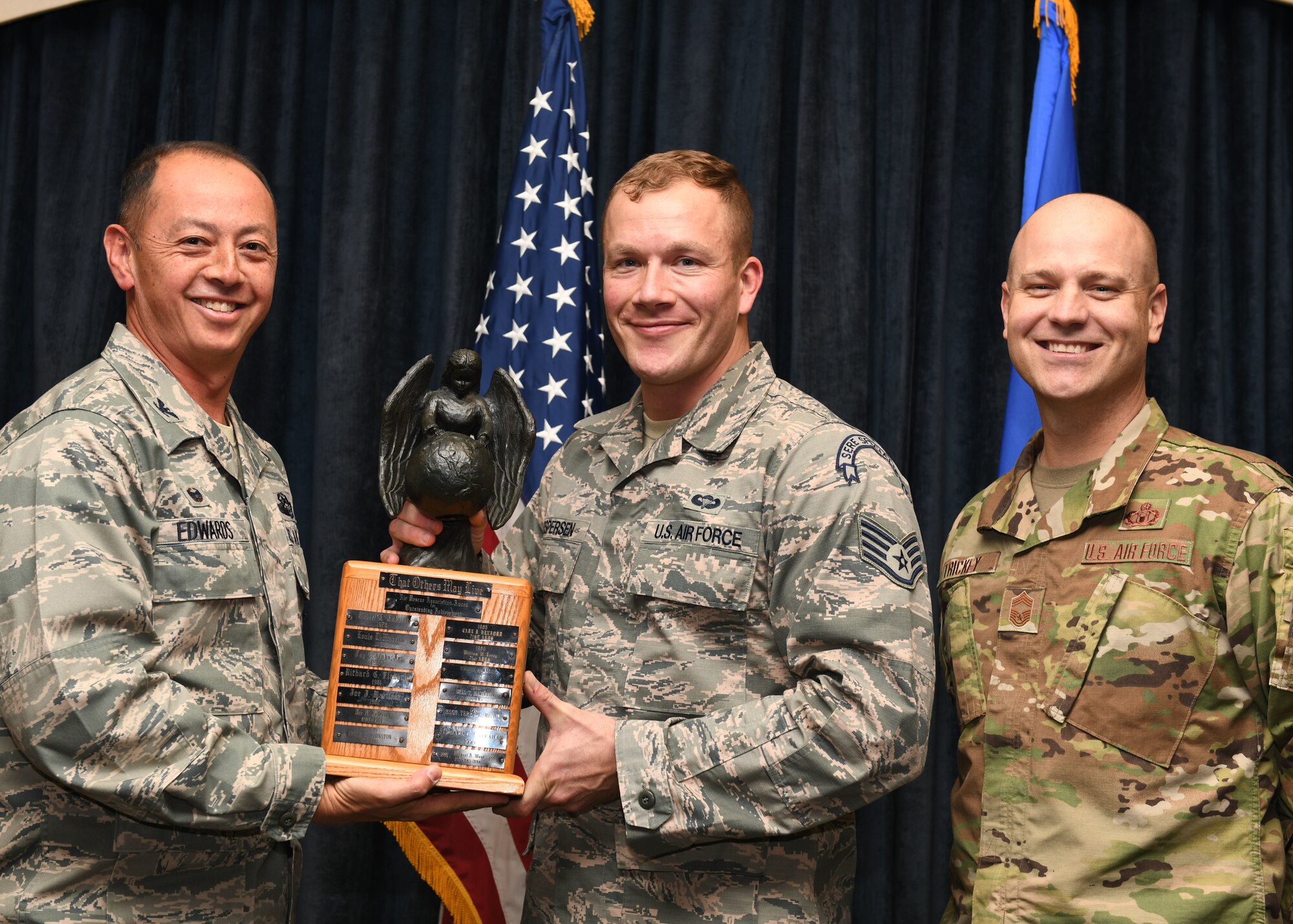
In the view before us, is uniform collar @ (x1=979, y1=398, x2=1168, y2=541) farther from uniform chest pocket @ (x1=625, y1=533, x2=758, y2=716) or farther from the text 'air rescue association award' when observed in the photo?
the text 'air rescue association award'

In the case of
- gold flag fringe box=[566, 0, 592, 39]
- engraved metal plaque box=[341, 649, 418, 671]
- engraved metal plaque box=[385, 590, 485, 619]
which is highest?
gold flag fringe box=[566, 0, 592, 39]

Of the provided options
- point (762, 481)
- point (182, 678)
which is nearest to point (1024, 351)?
point (762, 481)

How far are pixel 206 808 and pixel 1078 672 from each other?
1.31 meters

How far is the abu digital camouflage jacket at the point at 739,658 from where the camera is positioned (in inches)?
66.2

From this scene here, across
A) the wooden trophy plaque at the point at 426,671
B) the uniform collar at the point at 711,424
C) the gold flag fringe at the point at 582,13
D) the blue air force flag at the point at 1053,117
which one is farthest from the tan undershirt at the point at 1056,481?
the gold flag fringe at the point at 582,13

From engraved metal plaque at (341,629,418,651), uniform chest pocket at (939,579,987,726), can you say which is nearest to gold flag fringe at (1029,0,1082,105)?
uniform chest pocket at (939,579,987,726)

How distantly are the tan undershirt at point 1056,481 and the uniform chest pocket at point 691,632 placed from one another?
0.54 metres

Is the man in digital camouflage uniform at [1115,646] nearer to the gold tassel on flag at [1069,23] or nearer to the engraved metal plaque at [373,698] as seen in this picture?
the engraved metal plaque at [373,698]

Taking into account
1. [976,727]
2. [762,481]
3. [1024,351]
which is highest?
[1024,351]

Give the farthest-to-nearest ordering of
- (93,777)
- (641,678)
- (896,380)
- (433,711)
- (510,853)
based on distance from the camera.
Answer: (896,380)
(510,853)
(641,678)
(433,711)
(93,777)

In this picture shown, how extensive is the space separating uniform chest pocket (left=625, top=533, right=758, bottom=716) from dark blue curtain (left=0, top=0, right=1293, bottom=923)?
1231mm

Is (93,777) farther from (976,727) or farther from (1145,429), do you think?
(1145,429)

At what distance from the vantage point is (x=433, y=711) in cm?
171

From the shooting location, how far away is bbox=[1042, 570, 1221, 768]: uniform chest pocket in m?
1.71
